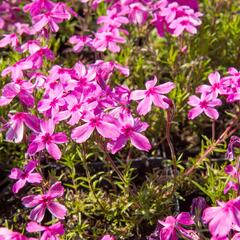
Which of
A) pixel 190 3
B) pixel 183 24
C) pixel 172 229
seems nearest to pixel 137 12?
pixel 183 24

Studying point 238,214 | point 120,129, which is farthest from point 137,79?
point 238,214

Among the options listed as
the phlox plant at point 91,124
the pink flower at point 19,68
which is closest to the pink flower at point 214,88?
the phlox plant at point 91,124

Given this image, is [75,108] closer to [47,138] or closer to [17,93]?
[47,138]

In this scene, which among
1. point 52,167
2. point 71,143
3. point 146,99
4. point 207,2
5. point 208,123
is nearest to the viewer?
point 146,99

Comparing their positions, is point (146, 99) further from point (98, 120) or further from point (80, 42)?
point (80, 42)

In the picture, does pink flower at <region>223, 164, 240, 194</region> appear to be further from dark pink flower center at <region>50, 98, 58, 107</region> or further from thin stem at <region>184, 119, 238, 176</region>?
dark pink flower center at <region>50, 98, 58, 107</region>
